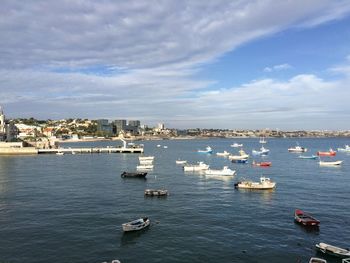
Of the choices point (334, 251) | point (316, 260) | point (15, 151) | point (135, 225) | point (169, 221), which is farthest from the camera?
point (15, 151)

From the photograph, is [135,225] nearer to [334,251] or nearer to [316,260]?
[316,260]

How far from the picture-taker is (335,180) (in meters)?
103

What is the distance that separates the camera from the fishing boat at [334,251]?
42625 mm

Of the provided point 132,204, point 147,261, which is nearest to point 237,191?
point 132,204

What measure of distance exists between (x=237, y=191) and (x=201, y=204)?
17.3 metres

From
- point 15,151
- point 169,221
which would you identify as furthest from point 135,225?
point 15,151

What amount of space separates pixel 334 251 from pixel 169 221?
952 inches

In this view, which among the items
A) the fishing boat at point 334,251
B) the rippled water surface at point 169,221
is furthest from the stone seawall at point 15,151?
the fishing boat at point 334,251

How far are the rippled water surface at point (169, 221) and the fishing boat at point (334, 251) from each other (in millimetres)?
1092

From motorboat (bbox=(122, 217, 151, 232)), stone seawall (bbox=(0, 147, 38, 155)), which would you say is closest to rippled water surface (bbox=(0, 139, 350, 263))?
motorboat (bbox=(122, 217, 151, 232))

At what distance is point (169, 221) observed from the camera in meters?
57.7

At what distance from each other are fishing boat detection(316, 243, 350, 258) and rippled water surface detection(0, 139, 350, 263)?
1.09 metres

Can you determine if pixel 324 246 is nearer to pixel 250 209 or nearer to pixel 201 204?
pixel 250 209

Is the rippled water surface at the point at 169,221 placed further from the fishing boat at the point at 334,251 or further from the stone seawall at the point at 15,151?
the stone seawall at the point at 15,151
